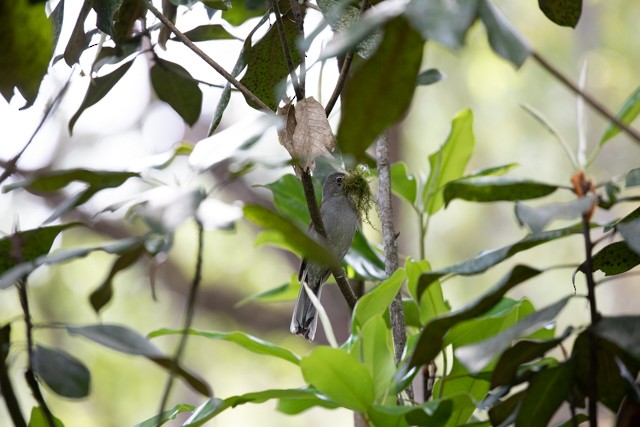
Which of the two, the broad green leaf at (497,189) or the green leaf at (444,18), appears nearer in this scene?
the green leaf at (444,18)

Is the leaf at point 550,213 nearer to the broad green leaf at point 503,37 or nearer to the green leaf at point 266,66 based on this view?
the broad green leaf at point 503,37

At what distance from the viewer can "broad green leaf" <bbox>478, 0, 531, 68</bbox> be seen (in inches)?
18.2

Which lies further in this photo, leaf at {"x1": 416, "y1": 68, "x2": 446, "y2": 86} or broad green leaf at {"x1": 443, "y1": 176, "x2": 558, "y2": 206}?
leaf at {"x1": 416, "y1": 68, "x2": 446, "y2": 86}

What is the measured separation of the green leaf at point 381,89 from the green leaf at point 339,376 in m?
0.23

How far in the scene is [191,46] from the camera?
831 mm

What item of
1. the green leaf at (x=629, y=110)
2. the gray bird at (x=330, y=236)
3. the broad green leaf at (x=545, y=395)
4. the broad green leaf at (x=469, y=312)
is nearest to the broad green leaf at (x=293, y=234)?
the broad green leaf at (x=469, y=312)

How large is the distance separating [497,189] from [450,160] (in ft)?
1.44

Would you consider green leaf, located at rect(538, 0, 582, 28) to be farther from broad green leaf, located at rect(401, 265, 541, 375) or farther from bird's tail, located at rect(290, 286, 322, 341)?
bird's tail, located at rect(290, 286, 322, 341)

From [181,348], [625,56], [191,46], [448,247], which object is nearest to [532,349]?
[181,348]

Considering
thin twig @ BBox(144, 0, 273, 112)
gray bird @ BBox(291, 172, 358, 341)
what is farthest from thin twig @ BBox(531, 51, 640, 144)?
gray bird @ BBox(291, 172, 358, 341)

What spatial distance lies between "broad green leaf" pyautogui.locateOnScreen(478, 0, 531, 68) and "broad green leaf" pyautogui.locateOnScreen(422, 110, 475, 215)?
2.14 ft

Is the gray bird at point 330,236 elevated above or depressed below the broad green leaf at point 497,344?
above

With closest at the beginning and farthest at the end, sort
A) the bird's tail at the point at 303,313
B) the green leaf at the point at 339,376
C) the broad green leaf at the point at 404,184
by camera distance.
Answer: the green leaf at the point at 339,376, the broad green leaf at the point at 404,184, the bird's tail at the point at 303,313

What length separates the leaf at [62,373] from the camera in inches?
22.4
